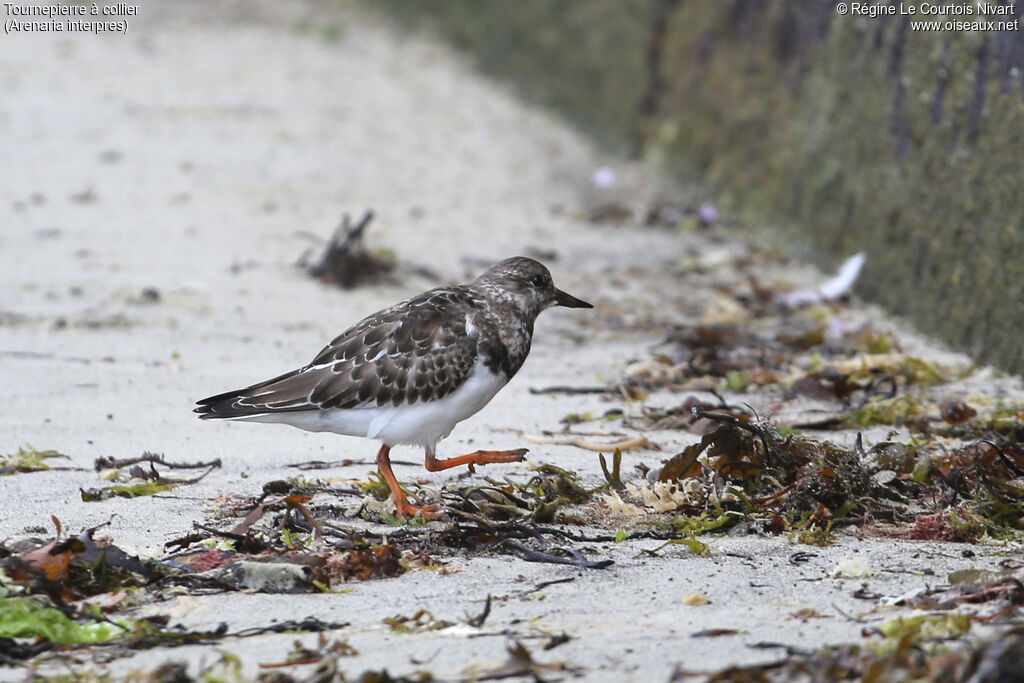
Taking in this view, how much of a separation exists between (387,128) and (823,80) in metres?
3.57

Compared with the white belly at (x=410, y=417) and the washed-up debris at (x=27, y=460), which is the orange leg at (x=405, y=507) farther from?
the washed-up debris at (x=27, y=460)

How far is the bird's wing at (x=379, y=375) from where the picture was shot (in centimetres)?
384

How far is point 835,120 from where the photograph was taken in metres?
7.07

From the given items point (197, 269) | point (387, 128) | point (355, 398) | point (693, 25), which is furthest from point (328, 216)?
point (355, 398)

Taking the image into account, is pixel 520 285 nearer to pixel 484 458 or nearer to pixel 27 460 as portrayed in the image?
pixel 484 458

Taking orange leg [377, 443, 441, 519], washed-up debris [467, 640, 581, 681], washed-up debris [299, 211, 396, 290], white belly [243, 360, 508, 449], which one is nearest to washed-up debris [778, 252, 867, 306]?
washed-up debris [299, 211, 396, 290]

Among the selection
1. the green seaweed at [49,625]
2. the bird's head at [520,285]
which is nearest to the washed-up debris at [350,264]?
the bird's head at [520,285]

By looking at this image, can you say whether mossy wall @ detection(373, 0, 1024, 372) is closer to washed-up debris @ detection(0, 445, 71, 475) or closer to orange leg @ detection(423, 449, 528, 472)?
orange leg @ detection(423, 449, 528, 472)

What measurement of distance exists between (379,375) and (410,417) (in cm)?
17

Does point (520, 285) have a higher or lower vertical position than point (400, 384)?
higher

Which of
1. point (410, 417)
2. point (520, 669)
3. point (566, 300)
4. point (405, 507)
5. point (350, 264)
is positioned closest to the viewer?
point (520, 669)

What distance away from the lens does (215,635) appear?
9.04 feet

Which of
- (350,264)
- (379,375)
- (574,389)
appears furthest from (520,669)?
(350,264)

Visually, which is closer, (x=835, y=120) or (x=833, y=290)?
(x=833, y=290)
